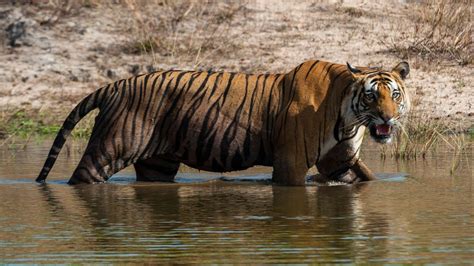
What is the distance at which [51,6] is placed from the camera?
18.4 metres

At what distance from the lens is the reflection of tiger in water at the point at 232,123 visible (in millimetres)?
10781

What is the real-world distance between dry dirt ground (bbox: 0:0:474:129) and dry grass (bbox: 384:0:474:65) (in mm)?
113

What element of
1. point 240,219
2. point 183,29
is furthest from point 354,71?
point 183,29

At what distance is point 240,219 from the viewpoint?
8.66m

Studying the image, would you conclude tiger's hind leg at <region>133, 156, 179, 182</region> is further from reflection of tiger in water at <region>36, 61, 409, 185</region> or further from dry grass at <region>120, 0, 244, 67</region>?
dry grass at <region>120, 0, 244, 67</region>

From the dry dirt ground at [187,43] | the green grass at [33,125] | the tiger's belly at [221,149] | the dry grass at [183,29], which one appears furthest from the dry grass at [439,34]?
the tiger's belly at [221,149]

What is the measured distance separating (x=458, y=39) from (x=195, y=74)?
19.5 feet

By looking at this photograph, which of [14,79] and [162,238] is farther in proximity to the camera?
[14,79]

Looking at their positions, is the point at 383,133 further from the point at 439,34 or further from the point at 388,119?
the point at 439,34

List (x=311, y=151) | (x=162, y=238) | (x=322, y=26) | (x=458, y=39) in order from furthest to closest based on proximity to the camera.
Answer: (x=322, y=26)
(x=458, y=39)
(x=311, y=151)
(x=162, y=238)

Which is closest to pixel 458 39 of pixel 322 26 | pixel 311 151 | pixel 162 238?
pixel 322 26

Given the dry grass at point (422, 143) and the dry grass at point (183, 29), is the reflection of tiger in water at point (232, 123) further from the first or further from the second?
the dry grass at point (183, 29)

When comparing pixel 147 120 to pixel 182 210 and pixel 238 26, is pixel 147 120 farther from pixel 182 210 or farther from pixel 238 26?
pixel 238 26

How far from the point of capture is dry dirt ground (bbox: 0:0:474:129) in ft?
54.6
